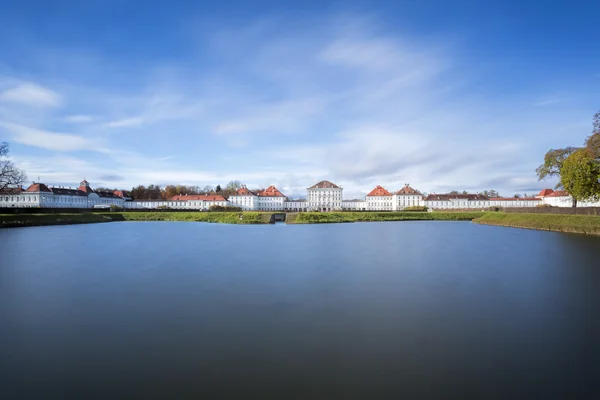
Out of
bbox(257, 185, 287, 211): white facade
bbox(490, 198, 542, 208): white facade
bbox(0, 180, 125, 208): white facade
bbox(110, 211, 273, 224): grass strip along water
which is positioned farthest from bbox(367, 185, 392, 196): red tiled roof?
bbox(0, 180, 125, 208): white facade

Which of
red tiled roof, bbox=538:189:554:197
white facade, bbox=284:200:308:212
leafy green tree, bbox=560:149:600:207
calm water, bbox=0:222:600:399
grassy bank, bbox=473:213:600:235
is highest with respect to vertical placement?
red tiled roof, bbox=538:189:554:197

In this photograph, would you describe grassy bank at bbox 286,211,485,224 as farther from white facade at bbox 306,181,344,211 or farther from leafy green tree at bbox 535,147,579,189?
white facade at bbox 306,181,344,211

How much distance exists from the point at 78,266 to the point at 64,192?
7776 cm

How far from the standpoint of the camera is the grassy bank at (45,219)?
33.1 m

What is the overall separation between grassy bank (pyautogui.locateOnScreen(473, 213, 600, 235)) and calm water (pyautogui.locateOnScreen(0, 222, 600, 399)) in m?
17.5

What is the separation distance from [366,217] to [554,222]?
21021 mm

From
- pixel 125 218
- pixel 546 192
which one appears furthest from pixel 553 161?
pixel 546 192

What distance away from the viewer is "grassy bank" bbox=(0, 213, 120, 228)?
1305 inches

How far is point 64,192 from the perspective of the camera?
3049 inches

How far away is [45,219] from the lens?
36906 millimetres

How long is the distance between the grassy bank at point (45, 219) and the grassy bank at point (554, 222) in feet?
148

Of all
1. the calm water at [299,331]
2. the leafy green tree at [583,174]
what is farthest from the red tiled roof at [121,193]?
the leafy green tree at [583,174]

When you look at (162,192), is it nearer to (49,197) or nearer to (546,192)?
(49,197)

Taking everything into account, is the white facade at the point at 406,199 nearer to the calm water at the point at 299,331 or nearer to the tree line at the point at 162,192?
the tree line at the point at 162,192
